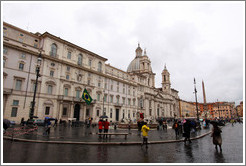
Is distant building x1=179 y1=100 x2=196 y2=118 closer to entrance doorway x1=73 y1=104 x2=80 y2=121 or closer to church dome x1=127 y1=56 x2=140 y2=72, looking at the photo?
church dome x1=127 y1=56 x2=140 y2=72

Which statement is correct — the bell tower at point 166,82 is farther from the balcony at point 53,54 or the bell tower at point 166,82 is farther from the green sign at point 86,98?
the green sign at point 86,98

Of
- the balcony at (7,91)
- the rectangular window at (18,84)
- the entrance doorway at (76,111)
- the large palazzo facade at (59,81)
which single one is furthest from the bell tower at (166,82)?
the balcony at (7,91)

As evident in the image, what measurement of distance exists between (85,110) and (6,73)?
696 inches

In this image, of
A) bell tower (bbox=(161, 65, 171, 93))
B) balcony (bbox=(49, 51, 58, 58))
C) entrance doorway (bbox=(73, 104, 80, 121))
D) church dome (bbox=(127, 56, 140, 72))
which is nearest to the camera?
balcony (bbox=(49, 51, 58, 58))

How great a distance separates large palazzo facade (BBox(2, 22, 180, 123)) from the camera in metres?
25.9

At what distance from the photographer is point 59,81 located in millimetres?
32344

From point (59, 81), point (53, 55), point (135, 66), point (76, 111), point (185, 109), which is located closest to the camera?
point (59, 81)

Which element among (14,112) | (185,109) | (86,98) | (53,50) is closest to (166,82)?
(185,109)

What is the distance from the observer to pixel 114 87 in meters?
45.9

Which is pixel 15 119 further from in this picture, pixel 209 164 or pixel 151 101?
pixel 151 101

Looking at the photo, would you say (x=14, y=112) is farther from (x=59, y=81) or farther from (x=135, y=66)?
(x=135, y=66)

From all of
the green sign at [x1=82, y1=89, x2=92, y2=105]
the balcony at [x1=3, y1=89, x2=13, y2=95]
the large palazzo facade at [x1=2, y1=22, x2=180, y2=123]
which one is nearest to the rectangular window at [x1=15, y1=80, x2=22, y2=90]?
the large palazzo facade at [x1=2, y1=22, x2=180, y2=123]

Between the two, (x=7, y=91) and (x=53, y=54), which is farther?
(x=53, y=54)

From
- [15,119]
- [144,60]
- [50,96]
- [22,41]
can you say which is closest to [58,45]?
[22,41]
